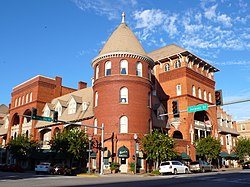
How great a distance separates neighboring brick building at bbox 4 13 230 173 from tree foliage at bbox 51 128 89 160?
6.59ft

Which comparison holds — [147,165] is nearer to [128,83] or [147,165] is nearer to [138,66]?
[128,83]

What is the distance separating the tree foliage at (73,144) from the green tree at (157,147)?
7.55 meters

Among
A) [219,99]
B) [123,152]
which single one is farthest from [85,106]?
[219,99]

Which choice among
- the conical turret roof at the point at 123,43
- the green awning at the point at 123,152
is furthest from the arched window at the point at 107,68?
the green awning at the point at 123,152

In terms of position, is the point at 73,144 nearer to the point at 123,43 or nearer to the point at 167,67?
the point at 123,43

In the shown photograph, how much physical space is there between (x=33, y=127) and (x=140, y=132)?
25944 millimetres

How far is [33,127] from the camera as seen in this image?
175 ft

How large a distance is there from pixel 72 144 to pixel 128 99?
887cm

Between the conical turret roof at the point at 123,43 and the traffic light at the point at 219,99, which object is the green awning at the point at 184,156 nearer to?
the conical turret roof at the point at 123,43

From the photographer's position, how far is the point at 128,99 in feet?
118

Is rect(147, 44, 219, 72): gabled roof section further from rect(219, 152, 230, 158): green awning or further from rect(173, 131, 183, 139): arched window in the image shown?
rect(219, 152, 230, 158): green awning

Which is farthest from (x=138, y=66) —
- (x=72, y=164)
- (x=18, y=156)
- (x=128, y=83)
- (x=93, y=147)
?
(x=18, y=156)

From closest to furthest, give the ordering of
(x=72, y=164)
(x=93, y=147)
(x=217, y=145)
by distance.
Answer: (x=93, y=147)
(x=72, y=164)
(x=217, y=145)

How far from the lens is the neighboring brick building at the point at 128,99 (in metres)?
35.4
